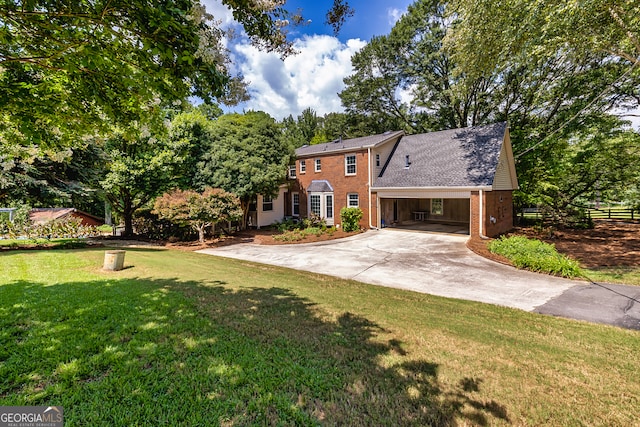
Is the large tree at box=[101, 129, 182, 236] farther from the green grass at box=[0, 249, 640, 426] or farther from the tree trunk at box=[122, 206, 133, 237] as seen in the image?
the green grass at box=[0, 249, 640, 426]

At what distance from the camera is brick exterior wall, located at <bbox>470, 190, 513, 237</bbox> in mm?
15008

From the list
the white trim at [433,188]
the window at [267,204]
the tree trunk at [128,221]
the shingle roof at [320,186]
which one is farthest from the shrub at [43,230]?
the white trim at [433,188]

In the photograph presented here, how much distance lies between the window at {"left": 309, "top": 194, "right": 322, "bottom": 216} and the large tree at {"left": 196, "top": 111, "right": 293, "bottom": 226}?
4.31 metres

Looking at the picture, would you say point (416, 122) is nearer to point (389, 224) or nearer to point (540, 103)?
point (540, 103)

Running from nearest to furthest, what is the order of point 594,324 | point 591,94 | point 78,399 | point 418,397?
point 78,399 < point 418,397 < point 594,324 < point 591,94

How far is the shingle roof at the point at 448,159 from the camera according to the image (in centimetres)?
1596

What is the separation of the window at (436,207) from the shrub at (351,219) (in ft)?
27.3

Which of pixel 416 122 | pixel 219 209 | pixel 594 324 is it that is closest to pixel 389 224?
pixel 219 209

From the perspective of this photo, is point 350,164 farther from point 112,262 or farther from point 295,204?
point 112,262

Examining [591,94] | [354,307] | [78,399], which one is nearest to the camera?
[78,399]

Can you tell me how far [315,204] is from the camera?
22484mm

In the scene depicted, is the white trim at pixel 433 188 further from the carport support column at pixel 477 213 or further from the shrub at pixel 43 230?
the shrub at pixel 43 230

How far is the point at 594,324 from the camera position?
5.42 metres

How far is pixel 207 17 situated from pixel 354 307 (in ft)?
18.9
